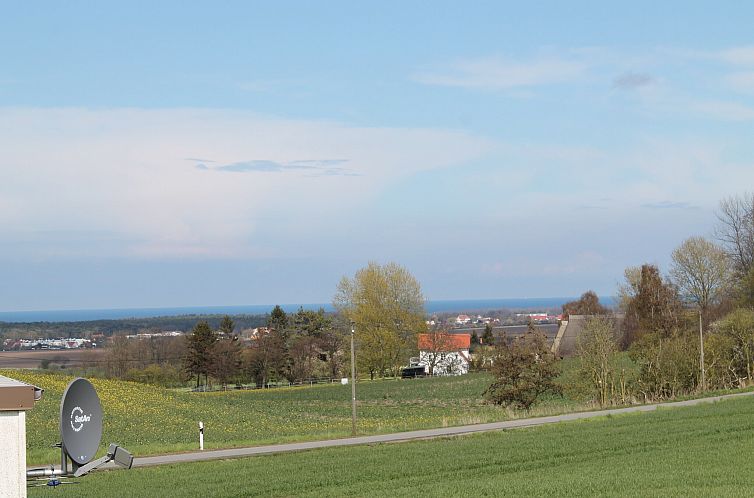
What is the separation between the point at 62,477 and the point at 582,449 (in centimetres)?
2178

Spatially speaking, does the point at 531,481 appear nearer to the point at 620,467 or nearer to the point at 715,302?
the point at 620,467

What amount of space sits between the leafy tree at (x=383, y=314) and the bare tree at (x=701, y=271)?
96.4ft

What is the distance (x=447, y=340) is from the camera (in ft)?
371

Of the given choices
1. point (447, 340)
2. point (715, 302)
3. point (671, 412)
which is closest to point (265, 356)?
point (447, 340)

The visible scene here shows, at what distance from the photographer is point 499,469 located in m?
23.7

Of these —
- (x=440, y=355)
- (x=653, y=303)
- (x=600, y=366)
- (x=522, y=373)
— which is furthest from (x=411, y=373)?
(x=522, y=373)

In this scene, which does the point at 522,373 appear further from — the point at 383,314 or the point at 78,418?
the point at 383,314

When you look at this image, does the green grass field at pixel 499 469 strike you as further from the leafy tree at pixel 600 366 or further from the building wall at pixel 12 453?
the leafy tree at pixel 600 366

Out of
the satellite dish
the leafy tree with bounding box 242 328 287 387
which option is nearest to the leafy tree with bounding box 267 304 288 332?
the leafy tree with bounding box 242 328 287 387

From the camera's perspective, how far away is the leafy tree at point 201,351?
10625 centimetres

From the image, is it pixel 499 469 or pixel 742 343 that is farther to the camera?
pixel 742 343

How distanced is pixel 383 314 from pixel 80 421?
98.6m

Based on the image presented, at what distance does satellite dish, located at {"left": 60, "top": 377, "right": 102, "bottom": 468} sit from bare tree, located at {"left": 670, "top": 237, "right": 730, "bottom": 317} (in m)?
93.8

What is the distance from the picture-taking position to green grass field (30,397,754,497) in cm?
1962
